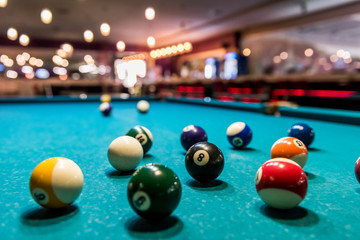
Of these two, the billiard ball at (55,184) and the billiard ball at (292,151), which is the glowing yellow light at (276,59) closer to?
the billiard ball at (292,151)

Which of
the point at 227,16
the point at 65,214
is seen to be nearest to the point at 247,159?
the point at 65,214

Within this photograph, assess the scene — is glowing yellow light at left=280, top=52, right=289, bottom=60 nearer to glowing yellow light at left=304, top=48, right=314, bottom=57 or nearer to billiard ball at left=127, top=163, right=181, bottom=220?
glowing yellow light at left=304, top=48, right=314, bottom=57

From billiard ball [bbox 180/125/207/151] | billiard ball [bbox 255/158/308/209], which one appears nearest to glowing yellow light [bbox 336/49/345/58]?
billiard ball [bbox 180/125/207/151]

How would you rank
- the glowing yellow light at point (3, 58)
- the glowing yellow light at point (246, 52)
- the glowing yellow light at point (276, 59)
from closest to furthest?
the glowing yellow light at point (246, 52), the glowing yellow light at point (276, 59), the glowing yellow light at point (3, 58)

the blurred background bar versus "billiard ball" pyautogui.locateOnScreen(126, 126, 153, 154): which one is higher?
the blurred background bar

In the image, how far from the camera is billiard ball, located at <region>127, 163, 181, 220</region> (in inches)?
40.2

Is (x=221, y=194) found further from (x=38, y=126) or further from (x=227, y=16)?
(x=227, y=16)

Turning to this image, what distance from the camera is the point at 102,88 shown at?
15.1m

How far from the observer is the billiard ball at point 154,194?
102 centimetres

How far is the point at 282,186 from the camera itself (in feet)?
3.78

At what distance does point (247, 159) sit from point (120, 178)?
0.87 m

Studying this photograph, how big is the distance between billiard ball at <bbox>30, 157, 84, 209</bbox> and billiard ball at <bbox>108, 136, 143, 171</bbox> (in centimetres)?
43

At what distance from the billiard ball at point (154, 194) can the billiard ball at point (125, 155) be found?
579 millimetres

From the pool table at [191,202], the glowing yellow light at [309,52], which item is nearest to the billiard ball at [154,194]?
the pool table at [191,202]
